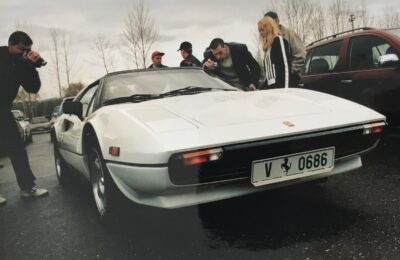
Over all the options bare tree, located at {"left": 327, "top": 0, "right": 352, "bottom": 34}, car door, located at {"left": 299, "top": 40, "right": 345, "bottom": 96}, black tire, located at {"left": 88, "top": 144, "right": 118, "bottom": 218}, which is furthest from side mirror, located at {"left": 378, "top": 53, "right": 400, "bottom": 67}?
black tire, located at {"left": 88, "top": 144, "right": 118, "bottom": 218}

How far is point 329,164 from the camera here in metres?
2.14

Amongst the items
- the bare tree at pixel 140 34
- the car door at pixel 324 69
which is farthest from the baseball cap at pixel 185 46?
the bare tree at pixel 140 34

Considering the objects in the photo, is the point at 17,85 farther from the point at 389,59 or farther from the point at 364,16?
the point at 364,16

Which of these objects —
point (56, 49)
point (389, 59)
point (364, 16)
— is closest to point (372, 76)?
point (389, 59)

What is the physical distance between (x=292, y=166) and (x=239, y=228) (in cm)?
49

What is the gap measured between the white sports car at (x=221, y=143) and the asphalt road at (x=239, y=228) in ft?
0.84

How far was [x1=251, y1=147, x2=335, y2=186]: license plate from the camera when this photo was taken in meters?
1.97

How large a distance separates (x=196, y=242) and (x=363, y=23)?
4.91m

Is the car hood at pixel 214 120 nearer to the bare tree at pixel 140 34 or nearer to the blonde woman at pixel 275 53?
the bare tree at pixel 140 34

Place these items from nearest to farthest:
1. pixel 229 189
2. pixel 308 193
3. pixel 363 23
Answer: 1. pixel 229 189
2. pixel 308 193
3. pixel 363 23

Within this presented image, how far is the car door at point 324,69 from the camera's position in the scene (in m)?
4.29

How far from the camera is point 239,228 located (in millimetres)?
2260

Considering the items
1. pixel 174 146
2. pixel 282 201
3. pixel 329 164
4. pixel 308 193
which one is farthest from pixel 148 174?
pixel 308 193

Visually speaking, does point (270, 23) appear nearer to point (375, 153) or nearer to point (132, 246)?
point (375, 153)
